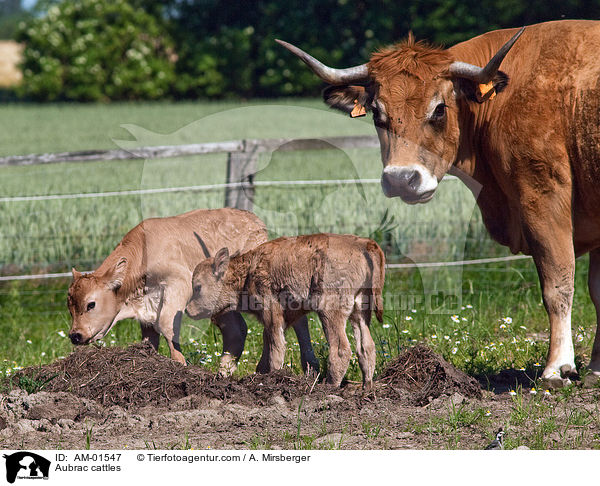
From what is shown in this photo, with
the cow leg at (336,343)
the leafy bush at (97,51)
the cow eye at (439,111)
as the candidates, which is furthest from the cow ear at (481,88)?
the leafy bush at (97,51)

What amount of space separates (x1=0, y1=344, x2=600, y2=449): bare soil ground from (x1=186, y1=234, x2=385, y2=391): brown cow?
291 mm

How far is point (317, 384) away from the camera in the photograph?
5.65 m

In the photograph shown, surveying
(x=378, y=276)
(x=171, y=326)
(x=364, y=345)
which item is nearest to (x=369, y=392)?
(x=364, y=345)

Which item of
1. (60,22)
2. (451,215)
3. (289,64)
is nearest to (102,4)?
(60,22)

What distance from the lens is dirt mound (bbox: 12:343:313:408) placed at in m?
5.43

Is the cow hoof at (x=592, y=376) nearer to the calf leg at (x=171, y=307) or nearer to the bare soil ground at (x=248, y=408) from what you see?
the bare soil ground at (x=248, y=408)

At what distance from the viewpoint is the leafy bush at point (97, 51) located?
129 ft

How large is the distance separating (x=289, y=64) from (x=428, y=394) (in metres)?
32.5

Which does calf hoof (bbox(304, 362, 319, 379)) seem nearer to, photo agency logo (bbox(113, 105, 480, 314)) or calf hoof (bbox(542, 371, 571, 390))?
calf hoof (bbox(542, 371, 571, 390))

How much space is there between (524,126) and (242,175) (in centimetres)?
433

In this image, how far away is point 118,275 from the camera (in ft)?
18.5

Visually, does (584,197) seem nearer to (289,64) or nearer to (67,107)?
(289,64)

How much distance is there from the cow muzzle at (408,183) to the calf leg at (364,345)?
2.58 feet
